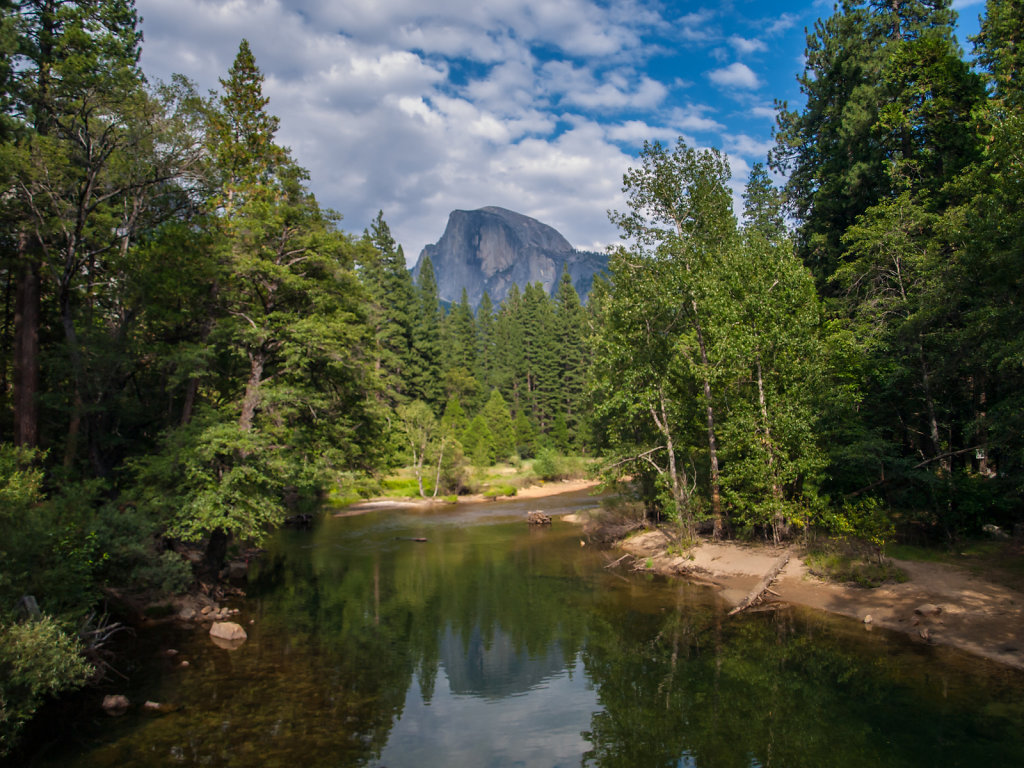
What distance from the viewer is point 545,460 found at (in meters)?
55.9

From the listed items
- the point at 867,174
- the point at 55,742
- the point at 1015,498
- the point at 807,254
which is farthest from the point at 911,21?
the point at 55,742

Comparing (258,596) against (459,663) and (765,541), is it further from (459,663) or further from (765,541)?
(765,541)

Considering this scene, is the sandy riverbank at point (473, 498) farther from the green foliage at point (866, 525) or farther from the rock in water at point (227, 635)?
the green foliage at point (866, 525)

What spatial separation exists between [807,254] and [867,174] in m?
6.44

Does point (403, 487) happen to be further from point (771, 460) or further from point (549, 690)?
point (549, 690)

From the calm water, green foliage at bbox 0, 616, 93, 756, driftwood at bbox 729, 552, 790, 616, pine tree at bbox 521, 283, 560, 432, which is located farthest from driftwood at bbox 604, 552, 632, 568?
pine tree at bbox 521, 283, 560, 432

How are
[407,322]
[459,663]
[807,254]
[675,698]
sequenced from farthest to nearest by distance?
[407,322] < [807,254] < [459,663] < [675,698]

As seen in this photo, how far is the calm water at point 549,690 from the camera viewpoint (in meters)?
9.59

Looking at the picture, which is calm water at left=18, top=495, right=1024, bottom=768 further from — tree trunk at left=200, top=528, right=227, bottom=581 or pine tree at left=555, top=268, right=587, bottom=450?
pine tree at left=555, top=268, right=587, bottom=450

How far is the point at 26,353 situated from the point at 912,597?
2617 cm

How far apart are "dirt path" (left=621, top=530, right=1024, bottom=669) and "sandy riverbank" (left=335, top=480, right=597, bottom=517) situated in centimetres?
2803

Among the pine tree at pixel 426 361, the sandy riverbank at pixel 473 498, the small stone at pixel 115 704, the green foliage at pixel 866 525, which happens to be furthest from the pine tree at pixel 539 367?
the small stone at pixel 115 704

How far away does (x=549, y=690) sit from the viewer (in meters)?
12.6

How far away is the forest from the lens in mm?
15867
